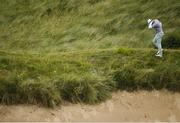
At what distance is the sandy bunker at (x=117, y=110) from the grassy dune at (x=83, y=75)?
0.88 ft

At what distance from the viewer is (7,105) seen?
43.3 ft

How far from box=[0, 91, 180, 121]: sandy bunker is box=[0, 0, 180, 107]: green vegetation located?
264 mm

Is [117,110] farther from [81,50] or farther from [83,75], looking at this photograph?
[81,50]

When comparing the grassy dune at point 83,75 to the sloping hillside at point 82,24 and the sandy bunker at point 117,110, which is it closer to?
the sandy bunker at point 117,110

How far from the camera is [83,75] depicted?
1494cm

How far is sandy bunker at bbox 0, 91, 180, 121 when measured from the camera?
13.2 meters

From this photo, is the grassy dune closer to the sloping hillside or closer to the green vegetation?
the green vegetation

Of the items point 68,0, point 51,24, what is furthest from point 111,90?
point 68,0

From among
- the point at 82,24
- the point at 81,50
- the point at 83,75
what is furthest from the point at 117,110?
the point at 82,24

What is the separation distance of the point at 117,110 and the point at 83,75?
1.65 m

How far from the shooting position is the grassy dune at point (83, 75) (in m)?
13.6

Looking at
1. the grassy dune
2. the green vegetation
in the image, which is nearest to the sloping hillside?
the green vegetation

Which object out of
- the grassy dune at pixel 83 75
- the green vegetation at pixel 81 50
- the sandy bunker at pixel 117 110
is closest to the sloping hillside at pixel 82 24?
the green vegetation at pixel 81 50

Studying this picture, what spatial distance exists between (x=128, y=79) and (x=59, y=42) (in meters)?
11.8
